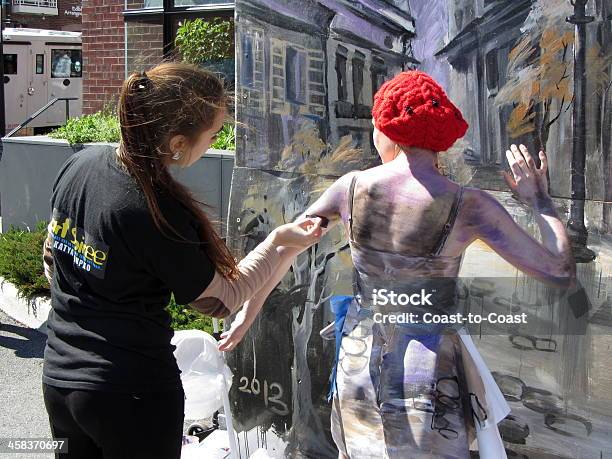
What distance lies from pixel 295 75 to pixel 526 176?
3.67 ft

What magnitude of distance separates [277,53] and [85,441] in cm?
190

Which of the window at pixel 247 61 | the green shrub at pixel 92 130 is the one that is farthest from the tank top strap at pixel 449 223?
the green shrub at pixel 92 130

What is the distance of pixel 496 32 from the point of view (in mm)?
3047

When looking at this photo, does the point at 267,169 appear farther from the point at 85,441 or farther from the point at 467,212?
the point at 85,441

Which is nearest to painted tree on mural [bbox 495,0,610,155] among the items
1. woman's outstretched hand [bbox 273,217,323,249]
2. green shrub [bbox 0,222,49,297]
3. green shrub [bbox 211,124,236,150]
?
woman's outstretched hand [bbox 273,217,323,249]

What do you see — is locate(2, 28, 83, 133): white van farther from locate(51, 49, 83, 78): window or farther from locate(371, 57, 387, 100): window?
locate(371, 57, 387, 100): window

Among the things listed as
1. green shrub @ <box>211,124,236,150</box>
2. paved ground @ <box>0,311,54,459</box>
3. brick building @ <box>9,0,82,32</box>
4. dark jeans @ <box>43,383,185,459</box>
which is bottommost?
paved ground @ <box>0,311,54,459</box>

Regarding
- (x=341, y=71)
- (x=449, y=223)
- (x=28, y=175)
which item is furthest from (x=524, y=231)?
(x=28, y=175)

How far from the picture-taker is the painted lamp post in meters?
2.84

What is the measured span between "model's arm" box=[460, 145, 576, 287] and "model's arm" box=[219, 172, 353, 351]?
19.1 inches

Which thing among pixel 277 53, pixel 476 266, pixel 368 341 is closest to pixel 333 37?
pixel 277 53

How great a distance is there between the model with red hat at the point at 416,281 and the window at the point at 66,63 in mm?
19852

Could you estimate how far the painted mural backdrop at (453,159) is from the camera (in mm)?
2906

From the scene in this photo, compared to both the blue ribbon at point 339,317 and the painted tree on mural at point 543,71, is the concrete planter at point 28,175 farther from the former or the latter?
the painted tree on mural at point 543,71
